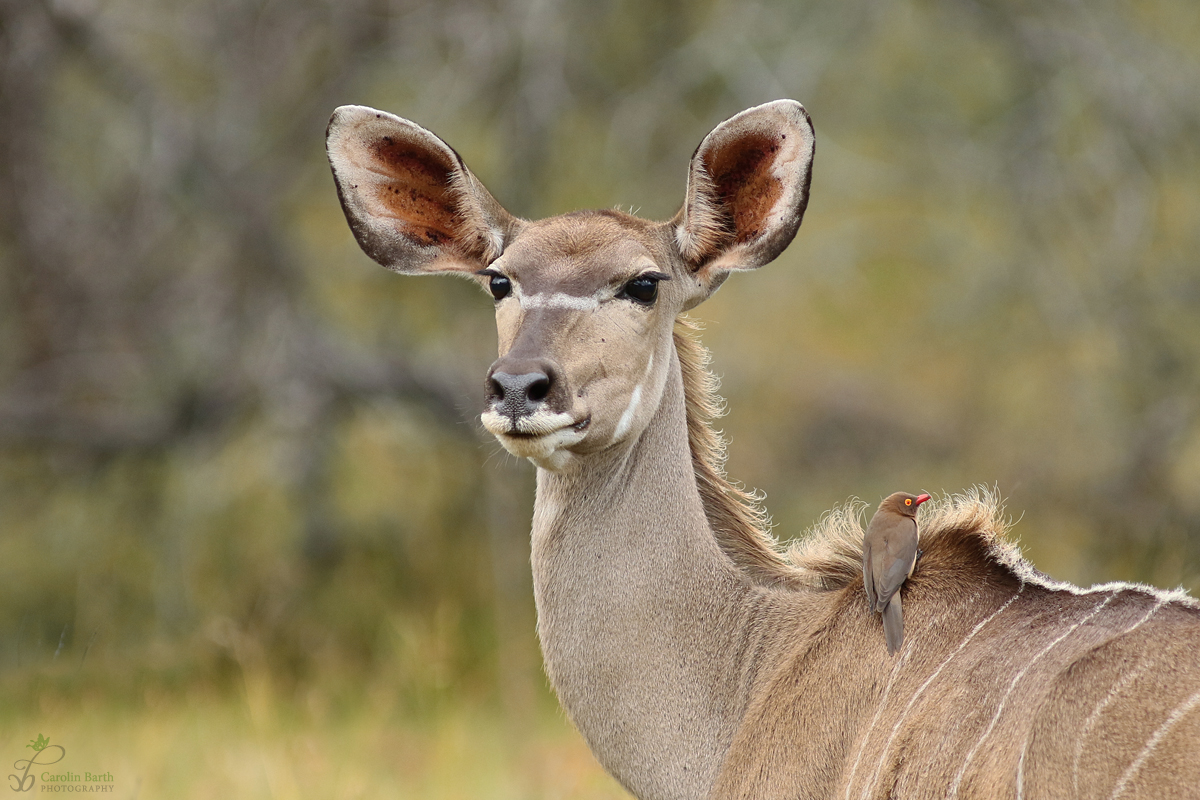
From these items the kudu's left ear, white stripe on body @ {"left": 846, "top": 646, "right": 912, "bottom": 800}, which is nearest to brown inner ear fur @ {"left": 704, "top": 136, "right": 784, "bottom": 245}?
the kudu's left ear

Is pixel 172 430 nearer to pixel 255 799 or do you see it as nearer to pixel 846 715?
pixel 255 799

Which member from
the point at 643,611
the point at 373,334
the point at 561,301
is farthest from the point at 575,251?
the point at 373,334

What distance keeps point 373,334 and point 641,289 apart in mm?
5267

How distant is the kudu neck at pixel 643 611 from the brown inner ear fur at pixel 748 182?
1.74 ft

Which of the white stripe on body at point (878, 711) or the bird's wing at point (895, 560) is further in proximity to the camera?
the bird's wing at point (895, 560)

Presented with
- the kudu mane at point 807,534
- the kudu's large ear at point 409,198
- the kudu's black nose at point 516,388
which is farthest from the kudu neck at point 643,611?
the kudu's large ear at point 409,198

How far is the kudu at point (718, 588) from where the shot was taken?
2590 millimetres

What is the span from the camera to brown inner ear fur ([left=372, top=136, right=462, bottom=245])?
3643 mm

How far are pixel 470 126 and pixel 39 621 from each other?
3378 millimetres

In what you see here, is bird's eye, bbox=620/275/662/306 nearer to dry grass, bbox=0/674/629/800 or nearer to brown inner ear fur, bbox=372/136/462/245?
brown inner ear fur, bbox=372/136/462/245

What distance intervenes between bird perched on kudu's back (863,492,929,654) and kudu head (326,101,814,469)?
A: 645 mm

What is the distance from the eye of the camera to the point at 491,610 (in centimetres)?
726

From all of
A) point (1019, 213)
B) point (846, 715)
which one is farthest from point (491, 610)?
point (846, 715)

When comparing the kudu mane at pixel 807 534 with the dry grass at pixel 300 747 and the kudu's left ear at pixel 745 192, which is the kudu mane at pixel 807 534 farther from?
the dry grass at pixel 300 747
